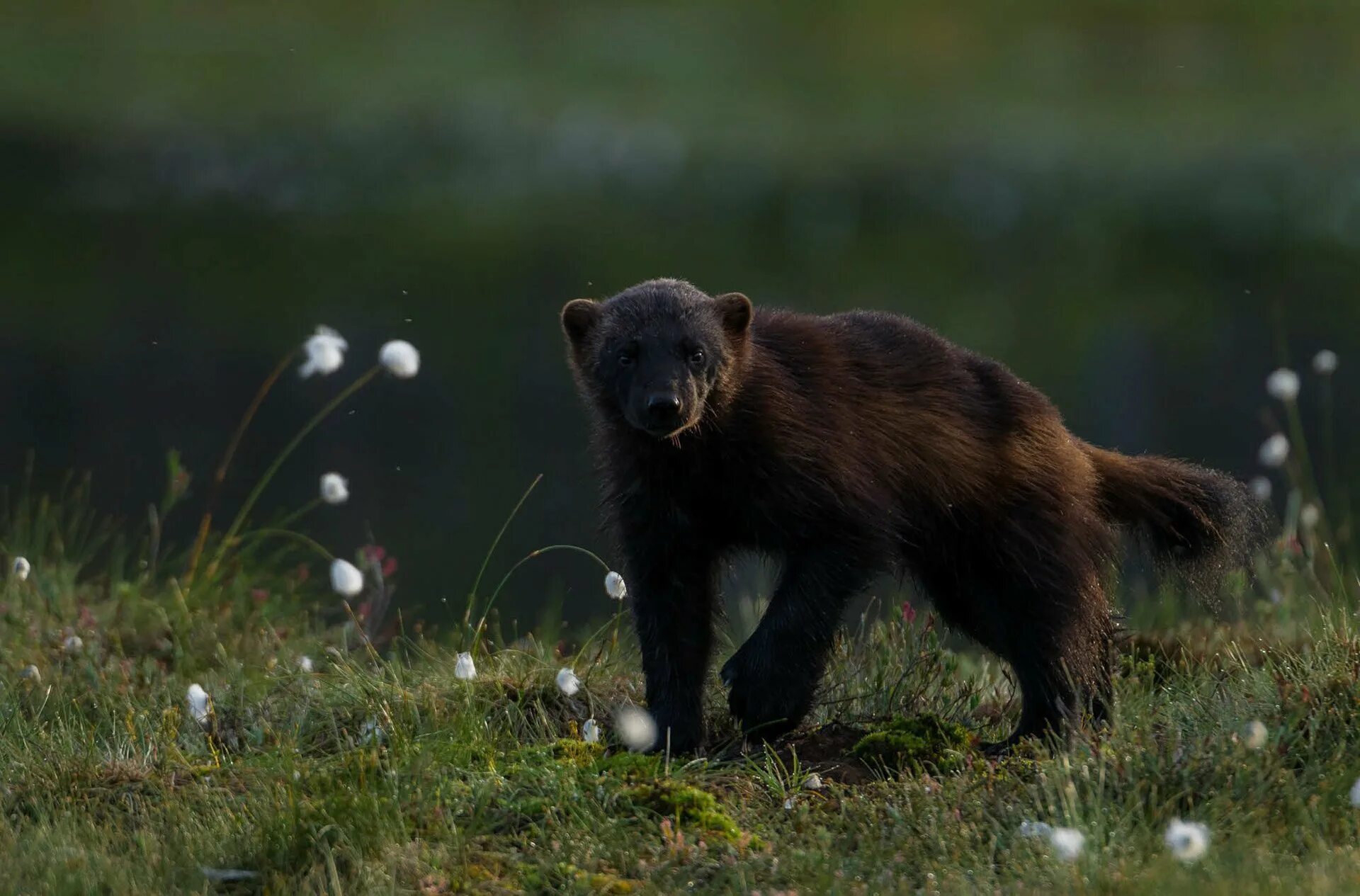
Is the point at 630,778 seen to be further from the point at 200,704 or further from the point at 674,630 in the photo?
the point at 200,704

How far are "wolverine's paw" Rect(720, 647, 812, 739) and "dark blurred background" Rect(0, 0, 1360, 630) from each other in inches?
185

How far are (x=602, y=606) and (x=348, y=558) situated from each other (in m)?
1.81

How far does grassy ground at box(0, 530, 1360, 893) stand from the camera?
154 inches

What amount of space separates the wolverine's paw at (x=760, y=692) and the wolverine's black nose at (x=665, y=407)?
72 centimetres

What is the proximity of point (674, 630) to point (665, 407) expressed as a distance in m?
0.71

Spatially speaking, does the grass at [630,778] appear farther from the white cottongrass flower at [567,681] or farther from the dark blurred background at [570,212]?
Result: the dark blurred background at [570,212]

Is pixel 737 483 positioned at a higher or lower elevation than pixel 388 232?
higher

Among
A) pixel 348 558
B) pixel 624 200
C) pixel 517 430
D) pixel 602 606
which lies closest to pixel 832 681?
pixel 602 606

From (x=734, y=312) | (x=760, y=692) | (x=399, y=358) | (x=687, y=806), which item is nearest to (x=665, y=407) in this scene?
(x=734, y=312)

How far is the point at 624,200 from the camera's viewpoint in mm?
22250

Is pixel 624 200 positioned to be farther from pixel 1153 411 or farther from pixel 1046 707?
pixel 1046 707

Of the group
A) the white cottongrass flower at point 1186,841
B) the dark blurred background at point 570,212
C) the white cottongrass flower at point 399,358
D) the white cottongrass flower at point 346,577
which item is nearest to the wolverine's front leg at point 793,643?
the white cottongrass flower at point 346,577

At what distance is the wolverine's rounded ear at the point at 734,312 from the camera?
534cm

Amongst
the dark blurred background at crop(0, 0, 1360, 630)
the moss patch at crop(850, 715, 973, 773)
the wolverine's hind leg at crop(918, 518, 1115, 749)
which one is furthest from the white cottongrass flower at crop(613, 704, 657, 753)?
the dark blurred background at crop(0, 0, 1360, 630)
